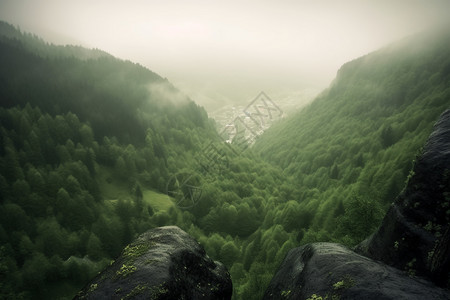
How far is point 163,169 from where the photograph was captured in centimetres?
12244

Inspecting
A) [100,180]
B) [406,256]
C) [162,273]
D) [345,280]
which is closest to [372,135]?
[406,256]

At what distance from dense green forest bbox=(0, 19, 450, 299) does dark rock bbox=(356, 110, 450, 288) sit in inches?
789

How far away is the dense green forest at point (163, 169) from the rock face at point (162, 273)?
23031 mm

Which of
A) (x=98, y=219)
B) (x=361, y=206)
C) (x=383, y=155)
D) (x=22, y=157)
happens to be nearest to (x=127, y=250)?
(x=361, y=206)

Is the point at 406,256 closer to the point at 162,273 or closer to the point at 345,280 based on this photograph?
the point at 345,280

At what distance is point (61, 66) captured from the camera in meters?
145

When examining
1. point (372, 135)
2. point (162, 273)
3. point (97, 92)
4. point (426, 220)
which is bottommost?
point (372, 135)

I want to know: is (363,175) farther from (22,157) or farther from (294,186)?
(22,157)

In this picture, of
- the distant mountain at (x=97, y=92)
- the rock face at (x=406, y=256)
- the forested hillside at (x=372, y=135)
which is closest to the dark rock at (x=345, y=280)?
the rock face at (x=406, y=256)

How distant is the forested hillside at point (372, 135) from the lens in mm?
82188

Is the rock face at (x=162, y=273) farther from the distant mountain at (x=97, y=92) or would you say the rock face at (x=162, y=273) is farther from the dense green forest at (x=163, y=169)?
the distant mountain at (x=97, y=92)

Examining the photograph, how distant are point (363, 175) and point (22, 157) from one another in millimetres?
125595

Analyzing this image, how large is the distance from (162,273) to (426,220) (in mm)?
18613

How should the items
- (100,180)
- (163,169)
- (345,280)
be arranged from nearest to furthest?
(345,280)
(100,180)
(163,169)
